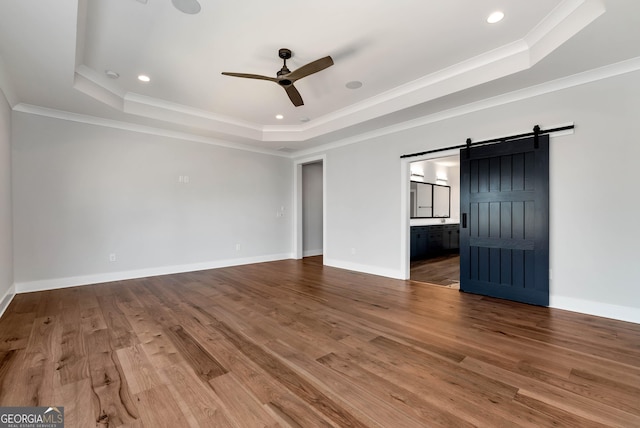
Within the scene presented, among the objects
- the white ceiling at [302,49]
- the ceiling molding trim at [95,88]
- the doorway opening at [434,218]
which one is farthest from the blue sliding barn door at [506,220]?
the ceiling molding trim at [95,88]

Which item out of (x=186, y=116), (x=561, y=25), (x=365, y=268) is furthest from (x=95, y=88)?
(x=561, y=25)

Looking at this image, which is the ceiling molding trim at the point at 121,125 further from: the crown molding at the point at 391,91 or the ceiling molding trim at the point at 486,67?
the ceiling molding trim at the point at 486,67

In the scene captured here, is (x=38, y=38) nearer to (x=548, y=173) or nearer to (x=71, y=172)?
(x=71, y=172)

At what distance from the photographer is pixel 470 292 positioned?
4062mm

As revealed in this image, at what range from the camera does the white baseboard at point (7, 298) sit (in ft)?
10.7

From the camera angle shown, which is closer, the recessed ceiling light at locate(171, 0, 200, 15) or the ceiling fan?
the recessed ceiling light at locate(171, 0, 200, 15)

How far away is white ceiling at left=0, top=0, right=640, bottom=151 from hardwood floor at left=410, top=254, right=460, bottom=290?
2.79 metres

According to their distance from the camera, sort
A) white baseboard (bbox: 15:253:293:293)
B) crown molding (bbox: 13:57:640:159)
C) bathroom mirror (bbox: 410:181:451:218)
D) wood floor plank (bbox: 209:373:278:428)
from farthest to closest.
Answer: bathroom mirror (bbox: 410:181:451:218)
white baseboard (bbox: 15:253:293:293)
crown molding (bbox: 13:57:640:159)
wood floor plank (bbox: 209:373:278:428)

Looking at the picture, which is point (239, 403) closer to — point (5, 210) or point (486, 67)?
point (486, 67)

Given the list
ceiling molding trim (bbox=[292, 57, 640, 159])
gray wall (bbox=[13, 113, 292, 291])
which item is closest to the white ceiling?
ceiling molding trim (bbox=[292, 57, 640, 159])

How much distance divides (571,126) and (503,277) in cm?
201

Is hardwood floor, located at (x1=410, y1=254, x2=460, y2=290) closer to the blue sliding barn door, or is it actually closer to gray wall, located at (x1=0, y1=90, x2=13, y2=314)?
the blue sliding barn door

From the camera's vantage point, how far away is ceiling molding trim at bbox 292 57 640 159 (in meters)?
2.95

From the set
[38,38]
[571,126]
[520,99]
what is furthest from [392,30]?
[38,38]
